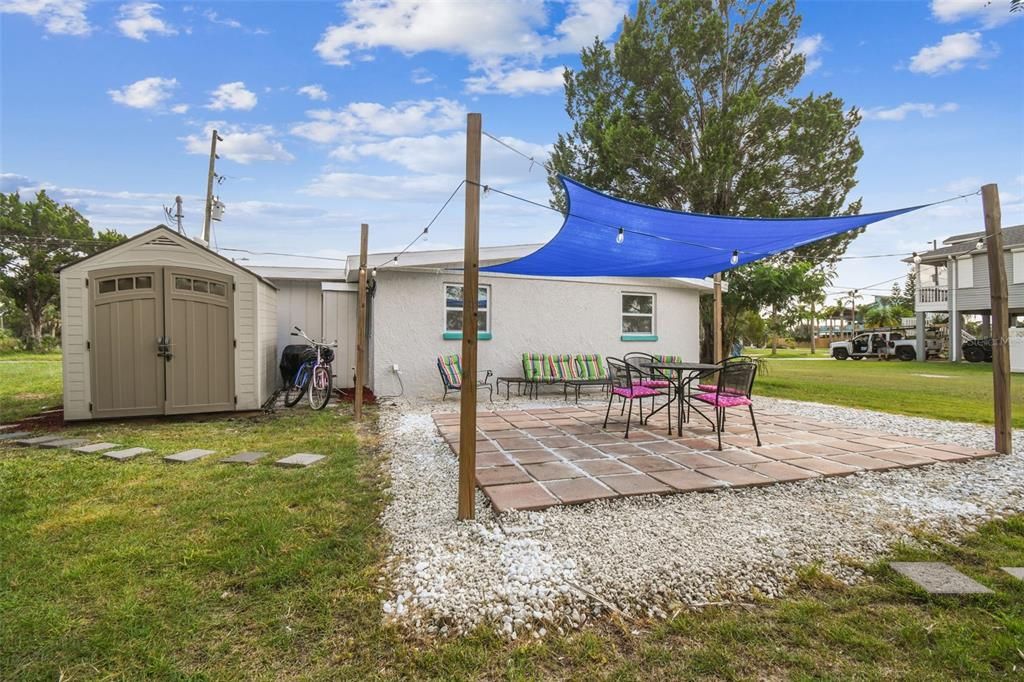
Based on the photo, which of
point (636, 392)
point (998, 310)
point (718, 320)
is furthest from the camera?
point (718, 320)

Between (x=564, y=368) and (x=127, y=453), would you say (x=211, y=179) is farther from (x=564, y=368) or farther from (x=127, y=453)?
(x=127, y=453)

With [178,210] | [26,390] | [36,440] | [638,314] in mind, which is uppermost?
[178,210]

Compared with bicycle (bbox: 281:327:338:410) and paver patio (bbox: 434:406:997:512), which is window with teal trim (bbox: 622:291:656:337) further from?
bicycle (bbox: 281:327:338:410)

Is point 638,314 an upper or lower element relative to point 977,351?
upper

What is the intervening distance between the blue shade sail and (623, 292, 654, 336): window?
10.1 ft

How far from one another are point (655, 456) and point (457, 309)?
17.2ft

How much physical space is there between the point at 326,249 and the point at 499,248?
459 inches

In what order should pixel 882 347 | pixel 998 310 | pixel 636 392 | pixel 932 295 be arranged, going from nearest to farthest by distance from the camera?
pixel 998 310 < pixel 636 392 < pixel 932 295 < pixel 882 347

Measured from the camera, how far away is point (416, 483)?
3639 mm

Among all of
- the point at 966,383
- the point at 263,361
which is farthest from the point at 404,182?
the point at 966,383

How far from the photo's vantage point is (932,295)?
20.4m

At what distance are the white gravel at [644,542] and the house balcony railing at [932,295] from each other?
2130cm

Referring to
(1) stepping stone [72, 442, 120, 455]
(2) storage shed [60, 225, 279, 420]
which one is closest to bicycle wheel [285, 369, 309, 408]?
(2) storage shed [60, 225, 279, 420]

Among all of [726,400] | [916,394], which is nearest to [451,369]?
[726,400]
